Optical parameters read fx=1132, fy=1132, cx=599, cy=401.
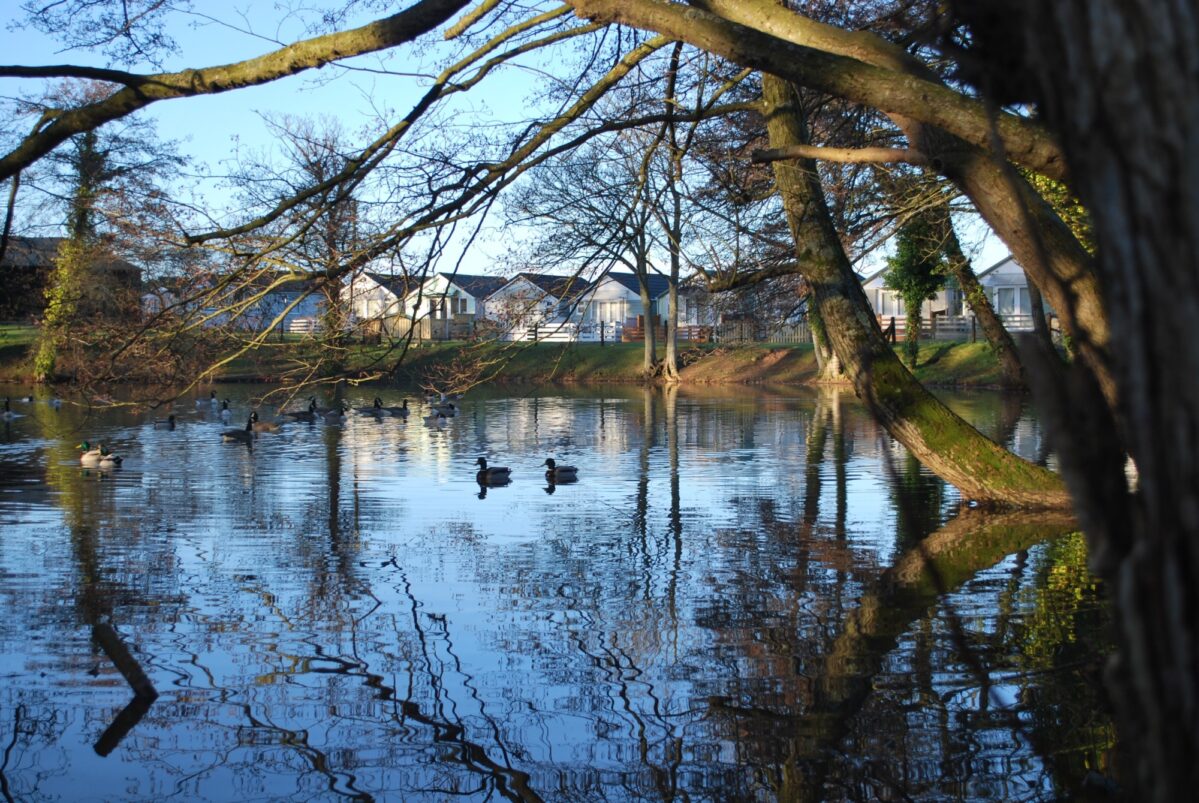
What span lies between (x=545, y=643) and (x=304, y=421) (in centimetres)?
2170

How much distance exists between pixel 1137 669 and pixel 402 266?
6.97 m

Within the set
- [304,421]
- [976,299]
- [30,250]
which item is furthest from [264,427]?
[976,299]

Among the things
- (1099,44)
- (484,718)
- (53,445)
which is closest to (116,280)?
(484,718)

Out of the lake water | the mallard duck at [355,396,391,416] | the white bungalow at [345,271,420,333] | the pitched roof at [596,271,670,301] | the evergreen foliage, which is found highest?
the pitched roof at [596,271,670,301]

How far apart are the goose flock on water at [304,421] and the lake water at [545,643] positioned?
52cm

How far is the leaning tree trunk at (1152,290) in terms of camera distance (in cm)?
187

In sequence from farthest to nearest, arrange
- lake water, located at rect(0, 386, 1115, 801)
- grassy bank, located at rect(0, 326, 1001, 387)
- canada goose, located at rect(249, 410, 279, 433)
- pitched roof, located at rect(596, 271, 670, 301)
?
pitched roof, located at rect(596, 271, 670, 301) → grassy bank, located at rect(0, 326, 1001, 387) → canada goose, located at rect(249, 410, 279, 433) → lake water, located at rect(0, 386, 1115, 801)

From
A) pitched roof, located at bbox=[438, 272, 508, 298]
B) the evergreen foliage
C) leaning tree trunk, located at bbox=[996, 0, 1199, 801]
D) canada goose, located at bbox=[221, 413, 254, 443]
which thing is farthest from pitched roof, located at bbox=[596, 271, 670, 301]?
leaning tree trunk, located at bbox=[996, 0, 1199, 801]

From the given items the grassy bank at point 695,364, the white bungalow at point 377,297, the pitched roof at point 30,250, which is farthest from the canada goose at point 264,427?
the white bungalow at point 377,297

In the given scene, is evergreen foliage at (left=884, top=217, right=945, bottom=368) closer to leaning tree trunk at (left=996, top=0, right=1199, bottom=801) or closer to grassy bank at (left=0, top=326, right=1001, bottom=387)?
grassy bank at (left=0, top=326, right=1001, bottom=387)

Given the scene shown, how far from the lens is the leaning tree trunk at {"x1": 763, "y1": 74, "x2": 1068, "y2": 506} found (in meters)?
12.1

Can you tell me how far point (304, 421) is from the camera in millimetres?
28531

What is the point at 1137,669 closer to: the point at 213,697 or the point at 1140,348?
the point at 1140,348

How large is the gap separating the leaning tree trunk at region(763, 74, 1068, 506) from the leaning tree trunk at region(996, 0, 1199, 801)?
1013cm
